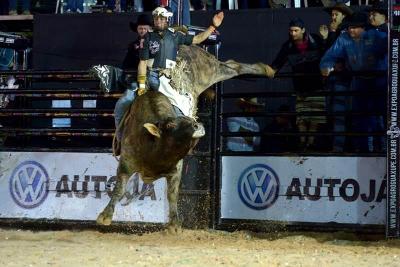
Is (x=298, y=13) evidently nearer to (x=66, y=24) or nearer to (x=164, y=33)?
(x=164, y=33)

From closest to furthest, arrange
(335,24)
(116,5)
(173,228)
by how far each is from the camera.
Result: (173,228)
(335,24)
(116,5)

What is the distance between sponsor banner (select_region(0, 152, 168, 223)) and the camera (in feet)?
29.4

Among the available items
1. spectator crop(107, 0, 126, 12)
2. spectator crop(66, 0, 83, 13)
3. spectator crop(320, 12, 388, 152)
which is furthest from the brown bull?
spectator crop(66, 0, 83, 13)

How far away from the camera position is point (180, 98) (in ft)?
26.7

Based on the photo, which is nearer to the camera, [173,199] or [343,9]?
[173,199]

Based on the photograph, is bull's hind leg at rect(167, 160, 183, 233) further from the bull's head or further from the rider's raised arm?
the rider's raised arm

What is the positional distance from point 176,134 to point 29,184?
3408 mm

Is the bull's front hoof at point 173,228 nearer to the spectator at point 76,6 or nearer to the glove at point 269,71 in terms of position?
the glove at point 269,71

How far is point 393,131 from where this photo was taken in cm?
796

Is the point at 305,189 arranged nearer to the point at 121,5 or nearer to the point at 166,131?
the point at 166,131

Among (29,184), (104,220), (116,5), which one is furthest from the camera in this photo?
(116,5)

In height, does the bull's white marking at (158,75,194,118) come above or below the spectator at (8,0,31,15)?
below

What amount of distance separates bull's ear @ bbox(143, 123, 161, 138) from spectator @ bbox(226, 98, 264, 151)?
221cm

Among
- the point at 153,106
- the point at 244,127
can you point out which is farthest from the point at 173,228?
the point at 244,127
